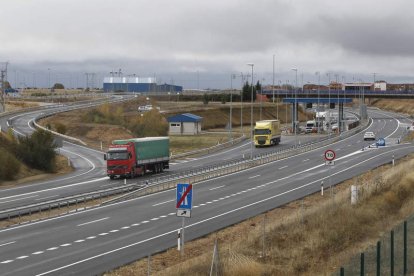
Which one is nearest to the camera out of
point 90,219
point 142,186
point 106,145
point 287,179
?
point 90,219

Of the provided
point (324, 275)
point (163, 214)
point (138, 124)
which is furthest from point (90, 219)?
point (138, 124)

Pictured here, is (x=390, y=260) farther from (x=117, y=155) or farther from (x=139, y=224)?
(x=117, y=155)

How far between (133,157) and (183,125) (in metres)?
54.9

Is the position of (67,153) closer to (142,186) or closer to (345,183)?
(142,186)

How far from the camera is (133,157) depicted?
5550 cm

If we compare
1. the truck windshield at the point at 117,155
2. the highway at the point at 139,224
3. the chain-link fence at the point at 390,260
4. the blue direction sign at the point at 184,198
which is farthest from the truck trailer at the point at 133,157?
the chain-link fence at the point at 390,260

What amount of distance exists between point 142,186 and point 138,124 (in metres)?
64.3

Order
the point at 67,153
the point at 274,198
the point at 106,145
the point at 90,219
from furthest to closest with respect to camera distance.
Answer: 1. the point at 106,145
2. the point at 67,153
3. the point at 274,198
4. the point at 90,219

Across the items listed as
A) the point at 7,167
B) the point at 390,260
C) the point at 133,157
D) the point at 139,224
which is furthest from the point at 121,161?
the point at 390,260

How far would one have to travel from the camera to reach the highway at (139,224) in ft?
80.0

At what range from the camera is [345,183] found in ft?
161

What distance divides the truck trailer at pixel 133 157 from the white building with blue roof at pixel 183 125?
4955 cm

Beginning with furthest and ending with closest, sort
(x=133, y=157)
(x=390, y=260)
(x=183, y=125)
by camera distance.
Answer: (x=183, y=125), (x=133, y=157), (x=390, y=260)

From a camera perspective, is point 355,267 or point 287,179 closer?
point 355,267
